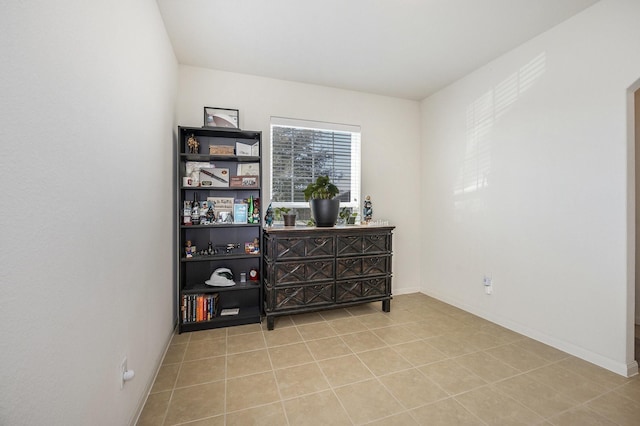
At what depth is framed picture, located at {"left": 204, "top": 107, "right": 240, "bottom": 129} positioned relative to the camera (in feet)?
9.52

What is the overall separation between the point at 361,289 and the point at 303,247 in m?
0.86

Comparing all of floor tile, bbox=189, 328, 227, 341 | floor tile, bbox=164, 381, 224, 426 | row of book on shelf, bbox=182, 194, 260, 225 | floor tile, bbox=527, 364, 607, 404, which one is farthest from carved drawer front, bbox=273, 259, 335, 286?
floor tile, bbox=527, 364, 607, 404

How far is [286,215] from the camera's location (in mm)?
3008

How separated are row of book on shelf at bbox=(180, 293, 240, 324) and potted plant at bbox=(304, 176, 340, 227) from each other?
54.6 inches

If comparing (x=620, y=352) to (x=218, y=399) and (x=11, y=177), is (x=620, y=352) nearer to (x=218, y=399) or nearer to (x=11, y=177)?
(x=218, y=399)

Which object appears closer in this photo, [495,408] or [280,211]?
[495,408]

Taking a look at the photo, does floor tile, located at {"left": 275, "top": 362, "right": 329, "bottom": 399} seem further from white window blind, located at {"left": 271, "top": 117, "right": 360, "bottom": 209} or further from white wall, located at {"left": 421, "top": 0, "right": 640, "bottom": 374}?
white wall, located at {"left": 421, "top": 0, "right": 640, "bottom": 374}

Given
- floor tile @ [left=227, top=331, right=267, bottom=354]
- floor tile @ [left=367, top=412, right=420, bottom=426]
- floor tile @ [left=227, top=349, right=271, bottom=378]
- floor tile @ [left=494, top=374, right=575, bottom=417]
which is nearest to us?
floor tile @ [left=367, top=412, right=420, bottom=426]

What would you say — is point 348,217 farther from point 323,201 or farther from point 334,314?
point 334,314

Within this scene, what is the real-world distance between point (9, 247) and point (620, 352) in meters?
3.39

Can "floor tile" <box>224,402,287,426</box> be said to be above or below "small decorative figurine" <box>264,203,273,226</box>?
→ below

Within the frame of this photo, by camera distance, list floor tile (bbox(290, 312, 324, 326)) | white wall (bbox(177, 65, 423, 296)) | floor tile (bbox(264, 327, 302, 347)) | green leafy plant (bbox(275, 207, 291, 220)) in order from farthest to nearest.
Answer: green leafy plant (bbox(275, 207, 291, 220))
white wall (bbox(177, 65, 423, 296))
floor tile (bbox(290, 312, 324, 326))
floor tile (bbox(264, 327, 302, 347))

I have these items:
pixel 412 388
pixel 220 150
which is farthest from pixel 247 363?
pixel 220 150

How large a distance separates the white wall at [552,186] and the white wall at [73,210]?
3.24m
